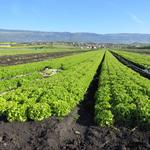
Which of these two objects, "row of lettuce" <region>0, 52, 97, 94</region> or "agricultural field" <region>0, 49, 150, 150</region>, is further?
"row of lettuce" <region>0, 52, 97, 94</region>

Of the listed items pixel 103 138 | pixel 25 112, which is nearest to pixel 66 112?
pixel 25 112

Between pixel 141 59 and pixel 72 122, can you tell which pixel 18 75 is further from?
pixel 141 59

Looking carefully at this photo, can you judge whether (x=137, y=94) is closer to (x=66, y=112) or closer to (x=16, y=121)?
(x=66, y=112)

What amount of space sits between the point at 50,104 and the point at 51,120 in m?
1.05

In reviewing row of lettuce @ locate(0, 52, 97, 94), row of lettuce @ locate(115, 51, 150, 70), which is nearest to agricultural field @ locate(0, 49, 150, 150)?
row of lettuce @ locate(0, 52, 97, 94)

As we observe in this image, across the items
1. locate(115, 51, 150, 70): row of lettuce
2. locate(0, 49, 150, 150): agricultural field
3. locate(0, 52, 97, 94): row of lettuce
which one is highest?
locate(0, 49, 150, 150): agricultural field

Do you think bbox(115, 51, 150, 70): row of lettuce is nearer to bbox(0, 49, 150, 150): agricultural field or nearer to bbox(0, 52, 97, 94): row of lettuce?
bbox(0, 52, 97, 94): row of lettuce

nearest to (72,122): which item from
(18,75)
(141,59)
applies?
(18,75)

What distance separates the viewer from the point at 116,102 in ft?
48.1

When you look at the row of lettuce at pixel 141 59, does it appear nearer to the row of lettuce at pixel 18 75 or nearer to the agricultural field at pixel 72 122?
the row of lettuce at pixel 18 75

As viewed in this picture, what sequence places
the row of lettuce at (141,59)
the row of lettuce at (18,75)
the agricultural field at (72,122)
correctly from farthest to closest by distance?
1. the row of lettuce at (141,59)
2. the row of lettuce at (18,75)
3. the agricultural field at (72,122)

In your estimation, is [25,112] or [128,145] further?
[25,112]

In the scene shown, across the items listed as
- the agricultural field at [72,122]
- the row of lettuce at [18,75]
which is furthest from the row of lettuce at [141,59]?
the agricultural field at [72,122]

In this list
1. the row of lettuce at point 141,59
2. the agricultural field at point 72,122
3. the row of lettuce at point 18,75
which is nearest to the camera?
the agricultural field at point 72,122
